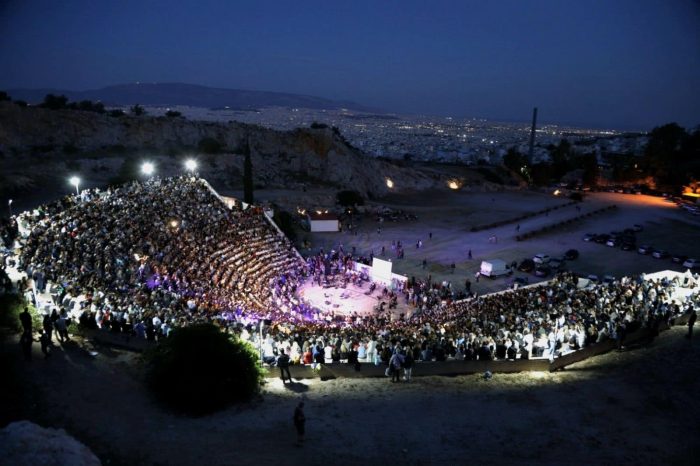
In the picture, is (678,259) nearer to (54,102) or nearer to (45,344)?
(45,344)

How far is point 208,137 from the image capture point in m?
72.0

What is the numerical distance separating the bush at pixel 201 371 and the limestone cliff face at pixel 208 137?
159ft

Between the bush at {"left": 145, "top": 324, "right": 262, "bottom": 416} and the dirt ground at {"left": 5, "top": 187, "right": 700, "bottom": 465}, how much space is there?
400 millimetres

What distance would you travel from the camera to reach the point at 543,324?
1806 centimetres

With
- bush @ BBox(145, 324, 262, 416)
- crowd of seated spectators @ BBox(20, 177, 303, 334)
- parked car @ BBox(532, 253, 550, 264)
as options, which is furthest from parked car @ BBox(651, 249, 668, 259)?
bush @ BBox(145, 324, 262, 416)

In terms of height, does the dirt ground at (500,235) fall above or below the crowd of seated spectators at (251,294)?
below

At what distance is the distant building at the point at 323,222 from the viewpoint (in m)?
47.8

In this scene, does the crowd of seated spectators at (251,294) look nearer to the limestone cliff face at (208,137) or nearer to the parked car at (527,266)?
the parked car at (527,266)

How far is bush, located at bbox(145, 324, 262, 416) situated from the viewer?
1241cm

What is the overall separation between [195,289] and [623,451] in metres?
17.7

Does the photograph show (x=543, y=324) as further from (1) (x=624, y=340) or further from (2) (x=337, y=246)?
(2) (x=337, y=246)

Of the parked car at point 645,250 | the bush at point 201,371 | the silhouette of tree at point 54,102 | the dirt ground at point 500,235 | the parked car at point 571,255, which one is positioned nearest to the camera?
the bush at point 201,371

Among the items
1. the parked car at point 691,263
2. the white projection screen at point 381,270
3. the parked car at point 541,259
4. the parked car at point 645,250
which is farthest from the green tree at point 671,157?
the white projection screen at point 381,270

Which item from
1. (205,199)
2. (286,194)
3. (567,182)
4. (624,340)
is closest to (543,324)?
(624,340)
